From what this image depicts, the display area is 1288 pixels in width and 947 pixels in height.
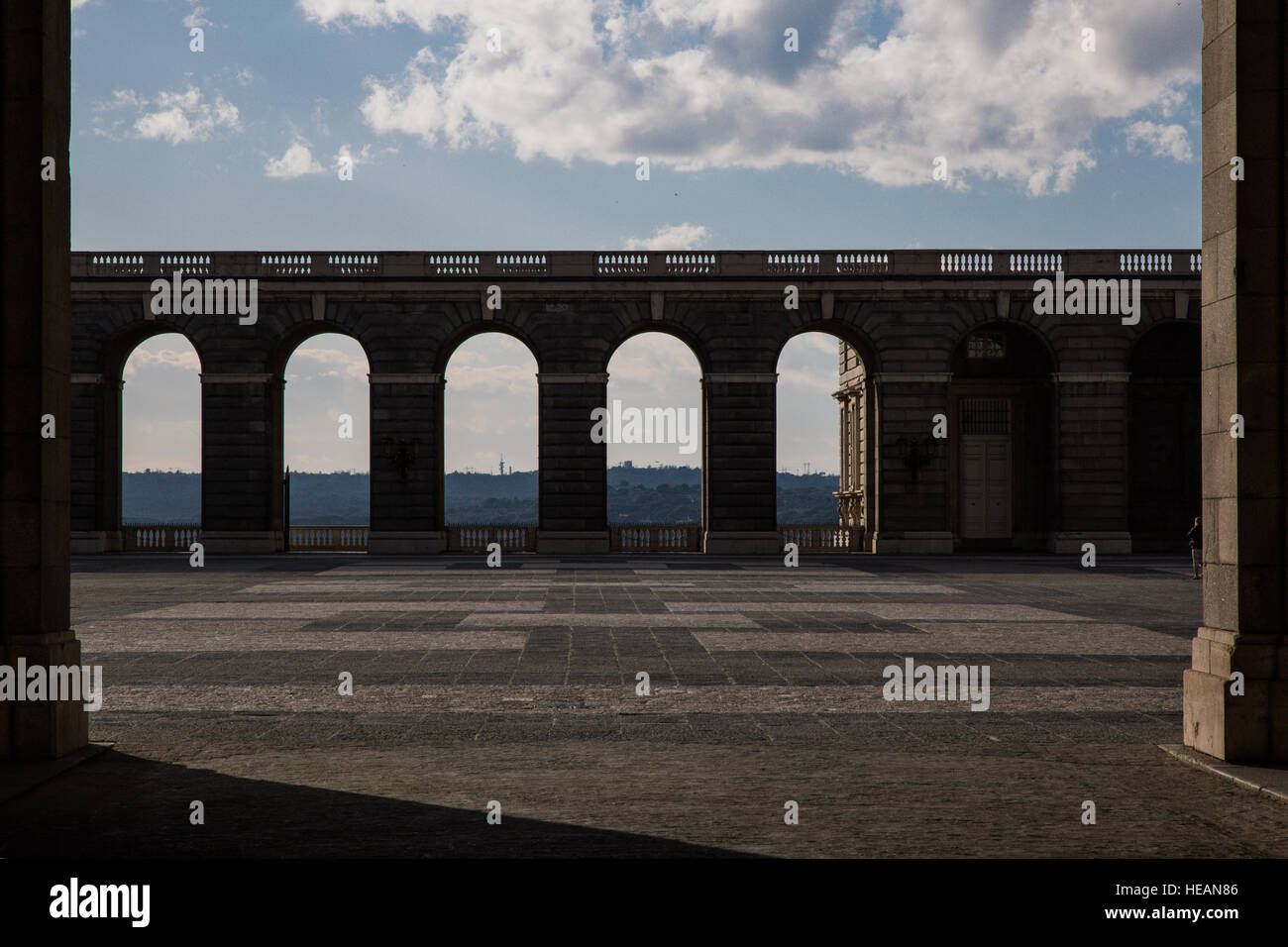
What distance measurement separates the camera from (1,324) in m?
8.62

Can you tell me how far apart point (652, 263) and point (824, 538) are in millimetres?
12305

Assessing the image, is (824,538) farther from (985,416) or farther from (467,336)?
(467,336)

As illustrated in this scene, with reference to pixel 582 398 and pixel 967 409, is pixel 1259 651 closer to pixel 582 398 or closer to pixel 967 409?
pixel 582 398

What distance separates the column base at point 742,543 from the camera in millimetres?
41625

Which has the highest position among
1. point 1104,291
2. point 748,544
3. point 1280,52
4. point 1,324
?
point 1104,291

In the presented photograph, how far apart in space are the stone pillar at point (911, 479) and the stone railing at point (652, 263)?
4.69m

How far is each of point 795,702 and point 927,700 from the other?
138cm

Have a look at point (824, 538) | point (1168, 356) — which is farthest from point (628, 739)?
point (1168, 356)

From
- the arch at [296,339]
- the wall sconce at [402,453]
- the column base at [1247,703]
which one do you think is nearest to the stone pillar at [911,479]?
the wall sconce at [402,453]

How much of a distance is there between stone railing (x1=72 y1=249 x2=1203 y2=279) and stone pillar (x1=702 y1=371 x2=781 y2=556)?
4.32m

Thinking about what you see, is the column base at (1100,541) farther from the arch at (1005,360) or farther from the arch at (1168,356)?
the arch at (1168,356)

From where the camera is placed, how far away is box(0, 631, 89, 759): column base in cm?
826
